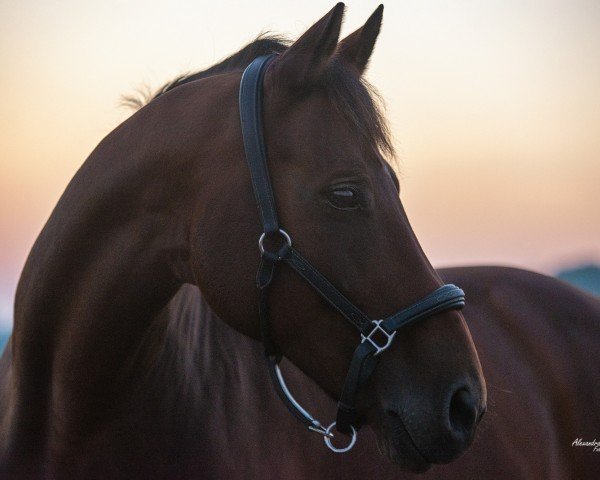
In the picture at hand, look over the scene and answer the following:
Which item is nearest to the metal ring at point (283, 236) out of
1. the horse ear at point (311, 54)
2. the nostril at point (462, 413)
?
the horse ear at point (311, 54)

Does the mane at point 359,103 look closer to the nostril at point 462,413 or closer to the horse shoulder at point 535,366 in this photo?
the nostril at point 462,413

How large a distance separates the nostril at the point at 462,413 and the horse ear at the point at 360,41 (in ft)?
4.31

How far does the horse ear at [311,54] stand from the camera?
94.6 inches

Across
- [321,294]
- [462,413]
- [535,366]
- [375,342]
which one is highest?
[321,294]

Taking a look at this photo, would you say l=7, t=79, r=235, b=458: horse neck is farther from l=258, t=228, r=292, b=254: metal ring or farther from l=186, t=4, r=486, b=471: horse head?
l=258, t=228, r=292, b=254: metal ring

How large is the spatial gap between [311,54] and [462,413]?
135 centimetres

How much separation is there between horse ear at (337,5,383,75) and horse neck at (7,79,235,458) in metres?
0.55

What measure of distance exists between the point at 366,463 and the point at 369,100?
169cm

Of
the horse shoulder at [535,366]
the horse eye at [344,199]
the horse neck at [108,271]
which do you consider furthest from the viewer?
the horse shoulder at [535,366]

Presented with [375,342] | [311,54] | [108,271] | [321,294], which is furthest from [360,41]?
[108,271]

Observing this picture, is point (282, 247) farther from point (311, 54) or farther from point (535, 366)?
point (535, 366)

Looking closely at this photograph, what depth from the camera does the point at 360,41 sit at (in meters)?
2.71

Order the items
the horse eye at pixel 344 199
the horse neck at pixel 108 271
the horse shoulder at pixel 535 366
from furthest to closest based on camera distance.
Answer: the horse shoulder at pixel 535 366 → the horse neck at pixel 108 271 → the horse eye at pixel 344 199

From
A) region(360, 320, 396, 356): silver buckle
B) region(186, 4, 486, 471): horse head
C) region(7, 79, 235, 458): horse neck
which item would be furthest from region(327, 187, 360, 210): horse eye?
region(7, 79, 235, 458): horse neck
